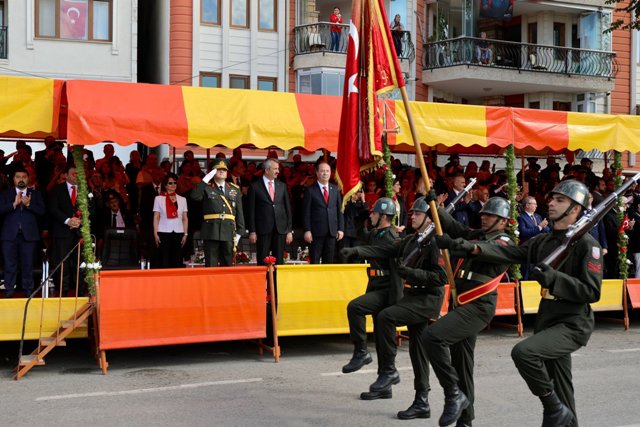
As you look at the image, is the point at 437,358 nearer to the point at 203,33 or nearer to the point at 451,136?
the point at 451,136

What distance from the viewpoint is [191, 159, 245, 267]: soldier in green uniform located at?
11195 mm

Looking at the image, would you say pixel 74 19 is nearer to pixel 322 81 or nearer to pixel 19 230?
pixel 322 81

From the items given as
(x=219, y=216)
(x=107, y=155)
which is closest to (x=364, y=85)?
(x=219, y=216)

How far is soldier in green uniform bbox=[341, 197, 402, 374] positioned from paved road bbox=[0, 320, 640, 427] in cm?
46

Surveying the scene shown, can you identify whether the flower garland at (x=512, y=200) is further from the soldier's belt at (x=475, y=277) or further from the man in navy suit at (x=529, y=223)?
the soldier's belt at (x=475, y=277)

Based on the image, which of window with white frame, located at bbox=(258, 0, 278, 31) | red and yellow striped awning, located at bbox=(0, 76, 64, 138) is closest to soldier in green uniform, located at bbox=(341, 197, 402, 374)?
red and yellow striped awning, located at bbox=(0, 76, 64, 138)

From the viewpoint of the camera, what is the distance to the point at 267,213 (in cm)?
1174

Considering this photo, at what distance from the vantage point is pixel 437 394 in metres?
8.43

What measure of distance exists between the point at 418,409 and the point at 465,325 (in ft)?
3.19

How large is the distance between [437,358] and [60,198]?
6.33 meters

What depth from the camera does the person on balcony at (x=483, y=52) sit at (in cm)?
2923

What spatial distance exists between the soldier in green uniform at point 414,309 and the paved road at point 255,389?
21 cm

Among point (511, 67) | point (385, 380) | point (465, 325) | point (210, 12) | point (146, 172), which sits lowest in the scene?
point (385, 380)

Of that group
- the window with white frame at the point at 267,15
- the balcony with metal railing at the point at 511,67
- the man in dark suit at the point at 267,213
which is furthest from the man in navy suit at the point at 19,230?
the balcony with metal railing at the point at 511,67
